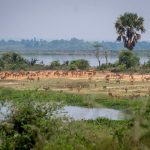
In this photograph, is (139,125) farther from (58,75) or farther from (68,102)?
(58,75)

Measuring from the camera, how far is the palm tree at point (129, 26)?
68.9 metres

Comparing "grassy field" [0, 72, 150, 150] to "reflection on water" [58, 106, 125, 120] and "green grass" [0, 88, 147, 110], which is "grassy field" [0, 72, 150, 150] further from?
"reflection on water" [58, 106, 125, 120]

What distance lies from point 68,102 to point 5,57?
137ft

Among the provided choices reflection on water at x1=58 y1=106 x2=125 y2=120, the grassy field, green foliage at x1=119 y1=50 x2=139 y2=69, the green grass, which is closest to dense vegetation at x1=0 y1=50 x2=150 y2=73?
green foliage at x1=119 y1=50 x2=139 y2=69

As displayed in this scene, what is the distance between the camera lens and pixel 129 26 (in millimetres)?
69250

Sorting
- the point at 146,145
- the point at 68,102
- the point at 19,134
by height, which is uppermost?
the point at 146,145

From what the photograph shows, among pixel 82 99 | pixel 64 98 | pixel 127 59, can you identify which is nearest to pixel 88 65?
pixel 127 59

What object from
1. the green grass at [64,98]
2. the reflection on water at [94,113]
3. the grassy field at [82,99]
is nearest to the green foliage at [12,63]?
the grassy field at [82,99]

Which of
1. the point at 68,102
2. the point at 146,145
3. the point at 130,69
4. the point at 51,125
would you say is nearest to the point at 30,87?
the point at 68,102

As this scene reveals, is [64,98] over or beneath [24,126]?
beneath

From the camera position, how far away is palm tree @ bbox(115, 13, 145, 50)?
226ft

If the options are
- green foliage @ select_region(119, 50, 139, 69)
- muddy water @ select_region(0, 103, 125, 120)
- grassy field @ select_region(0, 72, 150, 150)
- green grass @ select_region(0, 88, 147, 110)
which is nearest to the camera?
grassy field @ select_region(0, 72, 150, 150)

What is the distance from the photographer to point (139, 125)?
5348 millimetres

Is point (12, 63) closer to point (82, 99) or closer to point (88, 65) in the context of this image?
point (88, 65)
